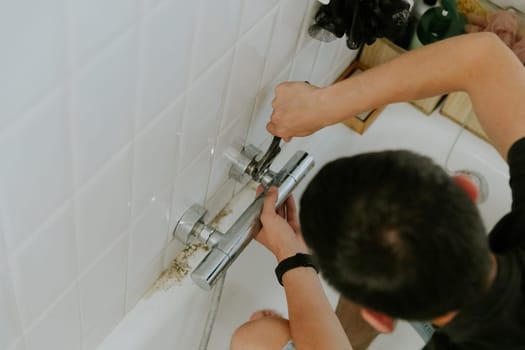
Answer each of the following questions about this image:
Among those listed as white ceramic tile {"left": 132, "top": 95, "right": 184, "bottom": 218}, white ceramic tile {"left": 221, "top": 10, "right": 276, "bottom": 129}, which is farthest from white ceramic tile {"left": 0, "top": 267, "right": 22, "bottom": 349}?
white ceramic tile {"left": 221, "top": 10, "right": 276, "bottom": 129}

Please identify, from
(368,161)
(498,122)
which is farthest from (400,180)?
(498,122)

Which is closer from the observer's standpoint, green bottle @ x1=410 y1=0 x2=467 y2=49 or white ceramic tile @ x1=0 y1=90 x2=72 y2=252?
white ceramic tile @ x1=0 y1=90 x2=72 y2=252

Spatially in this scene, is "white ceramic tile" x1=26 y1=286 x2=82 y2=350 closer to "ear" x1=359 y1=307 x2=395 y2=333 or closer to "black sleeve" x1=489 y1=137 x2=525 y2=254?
"ear" x1=359 y1=307 x2=395 y2=333

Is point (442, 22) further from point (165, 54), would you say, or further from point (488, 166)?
point (165, 54)

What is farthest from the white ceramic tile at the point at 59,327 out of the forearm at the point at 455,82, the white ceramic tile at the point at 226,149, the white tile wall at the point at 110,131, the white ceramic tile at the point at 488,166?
the white ceramic tile at the point at 488,166

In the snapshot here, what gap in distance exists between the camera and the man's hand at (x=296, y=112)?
951 mm

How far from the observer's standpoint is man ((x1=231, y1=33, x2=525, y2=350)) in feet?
1.95

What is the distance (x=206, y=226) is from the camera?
115cm

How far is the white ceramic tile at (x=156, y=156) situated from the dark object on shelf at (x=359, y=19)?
36 cm

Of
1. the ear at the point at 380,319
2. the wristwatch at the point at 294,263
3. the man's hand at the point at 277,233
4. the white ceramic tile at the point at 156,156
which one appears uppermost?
the white ceramic tile at the point at 156,156

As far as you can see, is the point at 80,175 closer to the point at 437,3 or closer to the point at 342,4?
the point at 342,4

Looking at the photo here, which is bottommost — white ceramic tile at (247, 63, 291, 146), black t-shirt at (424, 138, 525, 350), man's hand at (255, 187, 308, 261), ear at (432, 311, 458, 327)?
black t-shirt at (424, 138, 525, 350)

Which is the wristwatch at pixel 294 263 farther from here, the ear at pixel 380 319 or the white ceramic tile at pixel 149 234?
the ear at pixel 380 319

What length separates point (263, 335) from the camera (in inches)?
41.6
